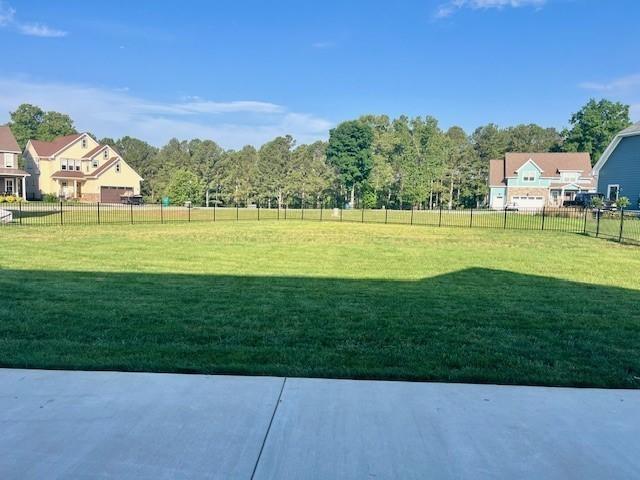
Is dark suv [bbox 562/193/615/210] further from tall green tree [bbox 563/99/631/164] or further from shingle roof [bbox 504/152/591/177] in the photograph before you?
tall green tree [bbox 563/99/631/164]

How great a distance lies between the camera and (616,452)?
2867 millimetres

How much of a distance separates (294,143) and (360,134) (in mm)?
9212

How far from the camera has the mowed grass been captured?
14.0 ft

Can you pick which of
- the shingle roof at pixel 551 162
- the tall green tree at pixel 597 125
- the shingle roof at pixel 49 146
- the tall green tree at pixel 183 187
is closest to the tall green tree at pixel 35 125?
the shingle roof at pixel 49 146

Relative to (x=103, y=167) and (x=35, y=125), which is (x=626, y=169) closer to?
(x=103, y=167)

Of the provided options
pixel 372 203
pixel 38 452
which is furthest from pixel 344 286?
pixel 372 203

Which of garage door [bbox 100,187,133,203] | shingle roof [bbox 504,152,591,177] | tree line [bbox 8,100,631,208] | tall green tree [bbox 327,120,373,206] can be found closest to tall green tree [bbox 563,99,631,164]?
tree line [bbox 8,100,631,208]

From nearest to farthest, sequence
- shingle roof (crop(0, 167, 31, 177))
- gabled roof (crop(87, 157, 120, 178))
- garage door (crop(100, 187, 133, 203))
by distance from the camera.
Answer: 1. shingle roof (crop(0, 167, 31, 177))
2. gabled roof (crop(87, 157, 120, 178))
3. garage door (crop(100, 187, 133, 203))

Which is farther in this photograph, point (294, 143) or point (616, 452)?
point (294, 143)

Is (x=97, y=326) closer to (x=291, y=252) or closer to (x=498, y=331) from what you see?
(x=498, y=331)

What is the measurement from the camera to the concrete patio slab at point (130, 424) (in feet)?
8.57

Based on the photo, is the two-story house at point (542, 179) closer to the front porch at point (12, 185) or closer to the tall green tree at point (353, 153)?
the tall green tree at point (353, 153)

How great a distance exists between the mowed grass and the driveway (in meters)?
0.37

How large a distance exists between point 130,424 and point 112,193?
52809mm
